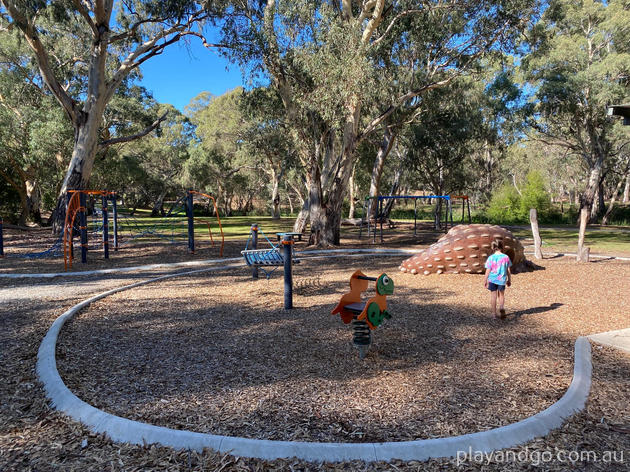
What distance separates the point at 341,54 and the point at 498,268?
379 inches

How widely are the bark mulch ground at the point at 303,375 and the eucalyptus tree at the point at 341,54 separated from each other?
8.72 meters

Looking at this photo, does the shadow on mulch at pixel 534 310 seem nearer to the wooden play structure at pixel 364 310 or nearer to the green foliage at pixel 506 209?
the wooden play structure at pixel 364 310

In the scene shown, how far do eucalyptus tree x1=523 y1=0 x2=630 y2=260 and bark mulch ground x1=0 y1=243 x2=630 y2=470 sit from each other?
21.2 metres

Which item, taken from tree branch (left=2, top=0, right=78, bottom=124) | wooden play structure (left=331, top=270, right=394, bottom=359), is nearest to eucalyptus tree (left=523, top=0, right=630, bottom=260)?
wooden play structure (left=331, top=270, right=394, bottom=359)

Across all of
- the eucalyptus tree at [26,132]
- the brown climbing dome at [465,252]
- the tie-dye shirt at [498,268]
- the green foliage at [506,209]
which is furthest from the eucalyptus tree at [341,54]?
the green foliage at [506,209]

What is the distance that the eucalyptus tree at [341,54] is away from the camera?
534 inches

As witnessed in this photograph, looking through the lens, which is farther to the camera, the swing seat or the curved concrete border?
the swing seat

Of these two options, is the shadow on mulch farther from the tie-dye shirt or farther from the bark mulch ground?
the tie-dye shirt

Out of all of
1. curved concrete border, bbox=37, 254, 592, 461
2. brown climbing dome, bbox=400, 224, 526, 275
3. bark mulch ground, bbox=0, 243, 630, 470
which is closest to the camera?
curved concrete border, bbox=37, 254, 592, 461

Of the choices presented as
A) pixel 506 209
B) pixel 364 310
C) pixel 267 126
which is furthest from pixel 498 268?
pixel 506 209

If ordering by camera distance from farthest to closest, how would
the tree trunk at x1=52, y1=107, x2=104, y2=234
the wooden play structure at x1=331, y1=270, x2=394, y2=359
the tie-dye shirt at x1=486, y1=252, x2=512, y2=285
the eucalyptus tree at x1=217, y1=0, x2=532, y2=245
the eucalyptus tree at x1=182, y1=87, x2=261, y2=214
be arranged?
1. the eucalyptus tree at x1=182, y1=87, x2=261, y2=214
2. the tree trunk at x1=52, y1=107, x2=104, y2=234
3. the eucalyptus tree at x1=217, y1=0, x2=532, y2=245
4. the tie-dye shirt at x1=486, y1=252, x2=512, y2=285
5. the wooden play structure at x1=331, y1=270, x2=394, y2=359

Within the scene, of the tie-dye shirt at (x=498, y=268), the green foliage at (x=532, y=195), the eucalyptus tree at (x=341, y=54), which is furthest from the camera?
the green foliage at (x=532, y=195)

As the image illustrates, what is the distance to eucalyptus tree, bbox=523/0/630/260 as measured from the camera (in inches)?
955

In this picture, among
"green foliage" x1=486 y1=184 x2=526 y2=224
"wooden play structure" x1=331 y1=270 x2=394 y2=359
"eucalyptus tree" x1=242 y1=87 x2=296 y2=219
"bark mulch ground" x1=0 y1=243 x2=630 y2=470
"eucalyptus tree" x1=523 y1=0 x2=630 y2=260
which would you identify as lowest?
"bark mulch ground" x1=0 y1=243 x2=630 y2=470
